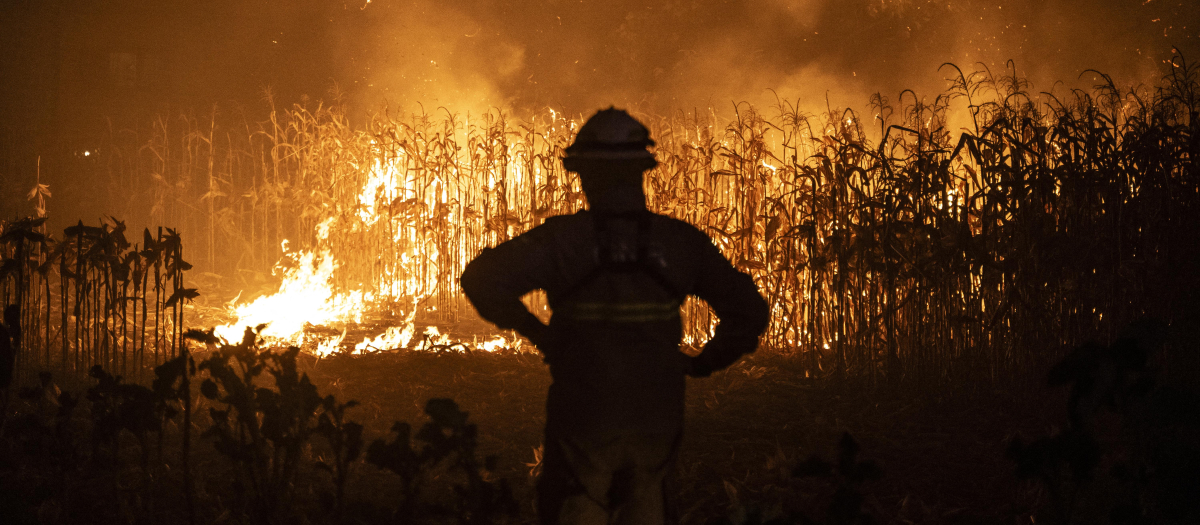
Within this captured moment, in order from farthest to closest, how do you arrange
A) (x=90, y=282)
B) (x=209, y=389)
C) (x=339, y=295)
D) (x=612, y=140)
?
1. (x=339, y=295)
2. (x=90, y=282)
3. (x=209, y=389)
4. (x=612, y=140)

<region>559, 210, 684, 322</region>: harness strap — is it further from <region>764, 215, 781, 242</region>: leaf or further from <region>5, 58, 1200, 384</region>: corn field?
<region>764, 215, 781, 242</region>: leaf

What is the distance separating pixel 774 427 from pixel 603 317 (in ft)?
8.50

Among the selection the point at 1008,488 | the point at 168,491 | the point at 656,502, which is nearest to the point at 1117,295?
the point at 1008,488

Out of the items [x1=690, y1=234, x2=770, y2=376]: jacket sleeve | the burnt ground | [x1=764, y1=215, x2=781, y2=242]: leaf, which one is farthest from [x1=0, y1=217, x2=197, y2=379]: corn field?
[x1=764, y1=215, x2=781, y2=242]: leaf

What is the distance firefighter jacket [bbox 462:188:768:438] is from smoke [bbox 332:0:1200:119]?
519 inches

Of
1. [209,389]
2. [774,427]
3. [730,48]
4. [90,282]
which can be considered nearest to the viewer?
[209,389]

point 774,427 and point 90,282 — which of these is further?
point 90,282

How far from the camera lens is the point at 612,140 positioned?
6.69 feet

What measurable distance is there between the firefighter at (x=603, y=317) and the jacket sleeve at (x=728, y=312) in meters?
0.09

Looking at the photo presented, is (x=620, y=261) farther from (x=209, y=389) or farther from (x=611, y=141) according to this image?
(x=209, y=389)

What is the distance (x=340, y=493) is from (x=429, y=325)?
495 centimetres

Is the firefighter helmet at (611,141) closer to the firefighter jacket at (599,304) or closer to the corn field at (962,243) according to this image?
the firefighter jacket at (599,304)

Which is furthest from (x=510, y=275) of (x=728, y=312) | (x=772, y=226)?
(x=772, y=226)

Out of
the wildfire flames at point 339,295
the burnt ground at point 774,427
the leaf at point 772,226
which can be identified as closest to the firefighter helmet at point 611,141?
the burnt ground at point 774,427
